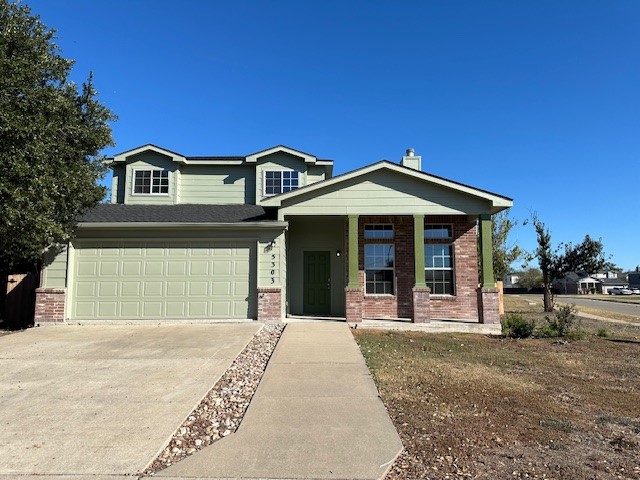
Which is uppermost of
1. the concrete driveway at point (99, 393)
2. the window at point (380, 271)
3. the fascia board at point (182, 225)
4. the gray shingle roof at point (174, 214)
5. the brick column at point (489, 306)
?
the gray shingle roof at point (174, 214)

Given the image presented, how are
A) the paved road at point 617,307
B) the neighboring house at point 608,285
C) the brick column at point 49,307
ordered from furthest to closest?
the neighboring house at point 608,285 < the paved road at point 617,307 < the brick column at point 49,307

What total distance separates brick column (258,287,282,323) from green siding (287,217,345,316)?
7.75 feet

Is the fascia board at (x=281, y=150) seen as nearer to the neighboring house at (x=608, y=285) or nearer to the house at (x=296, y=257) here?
the house at (x=296, y=257)

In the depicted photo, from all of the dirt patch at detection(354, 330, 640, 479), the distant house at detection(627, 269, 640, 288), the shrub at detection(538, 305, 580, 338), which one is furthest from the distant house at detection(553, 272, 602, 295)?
the dirt patch at detection(354, 330, 640, 479)

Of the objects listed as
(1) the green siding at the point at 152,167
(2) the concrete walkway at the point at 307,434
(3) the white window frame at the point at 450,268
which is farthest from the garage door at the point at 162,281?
(3) the white window frame at the point at 450,268

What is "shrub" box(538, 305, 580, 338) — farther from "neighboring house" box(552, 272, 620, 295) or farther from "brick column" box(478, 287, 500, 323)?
"neighboring house" box(552, 272, 620, 295)

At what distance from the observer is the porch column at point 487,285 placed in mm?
12273

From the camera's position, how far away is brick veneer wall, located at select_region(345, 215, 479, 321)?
13.6 meters

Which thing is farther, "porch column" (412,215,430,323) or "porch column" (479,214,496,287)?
"porch column" (479,214,496,287)

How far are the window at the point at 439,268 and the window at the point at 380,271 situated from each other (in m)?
1.17

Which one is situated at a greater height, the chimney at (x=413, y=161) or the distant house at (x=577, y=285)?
the chimney at (x=413, y=161)

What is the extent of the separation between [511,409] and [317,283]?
9682 mm

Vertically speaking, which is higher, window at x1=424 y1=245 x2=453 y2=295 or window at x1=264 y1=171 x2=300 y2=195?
window at x1=264 y1=171 x2=300 y2=195

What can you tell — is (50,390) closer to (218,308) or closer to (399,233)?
(218,308)
